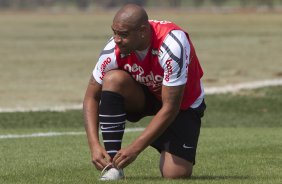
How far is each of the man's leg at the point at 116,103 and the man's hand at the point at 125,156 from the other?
1.07ft

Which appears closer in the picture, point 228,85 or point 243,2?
point 228,85

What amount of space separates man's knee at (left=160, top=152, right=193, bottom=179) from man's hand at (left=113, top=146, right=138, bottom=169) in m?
0.60

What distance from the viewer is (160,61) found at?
7.98m

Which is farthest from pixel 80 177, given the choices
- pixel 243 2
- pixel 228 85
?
pixel 243 2

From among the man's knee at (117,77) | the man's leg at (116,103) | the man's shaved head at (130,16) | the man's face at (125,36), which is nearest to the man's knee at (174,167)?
the man's leg at (116,103)

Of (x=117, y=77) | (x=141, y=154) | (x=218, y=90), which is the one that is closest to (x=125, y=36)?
(x=117, y=77)

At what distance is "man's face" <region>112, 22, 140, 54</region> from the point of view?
307 inches

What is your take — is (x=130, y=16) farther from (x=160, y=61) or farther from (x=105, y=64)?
A: (x=105, y=64)

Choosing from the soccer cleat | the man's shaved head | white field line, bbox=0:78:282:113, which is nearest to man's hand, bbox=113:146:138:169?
the soccer cleat

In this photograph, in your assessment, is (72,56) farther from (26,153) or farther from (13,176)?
(13,176)

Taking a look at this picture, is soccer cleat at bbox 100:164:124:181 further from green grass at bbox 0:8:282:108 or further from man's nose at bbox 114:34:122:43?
green grass at bbox 0:8:282:108

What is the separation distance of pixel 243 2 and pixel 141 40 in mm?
87600

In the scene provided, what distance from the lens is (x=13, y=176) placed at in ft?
28.7

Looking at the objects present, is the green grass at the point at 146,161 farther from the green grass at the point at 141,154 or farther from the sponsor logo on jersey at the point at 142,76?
the sponsor logo on jersey at the point at 142,76
